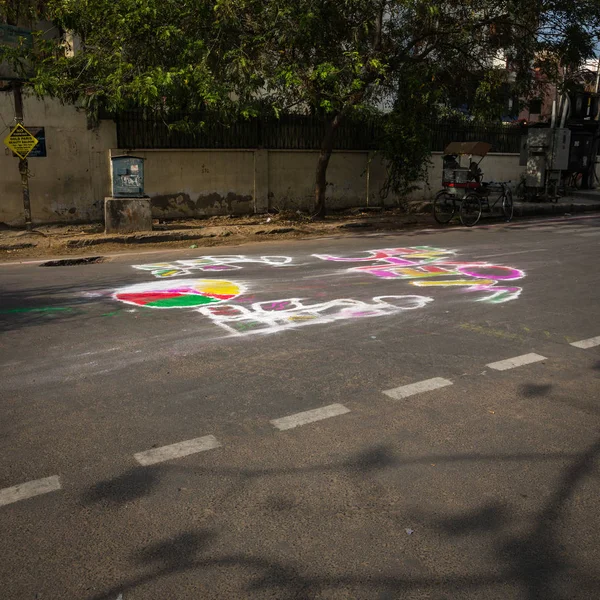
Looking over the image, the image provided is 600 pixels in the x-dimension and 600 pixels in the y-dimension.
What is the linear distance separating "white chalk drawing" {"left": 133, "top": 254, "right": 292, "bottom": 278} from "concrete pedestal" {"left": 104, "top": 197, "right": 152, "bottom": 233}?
331 centimetres

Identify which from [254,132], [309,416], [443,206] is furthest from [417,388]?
[254,132]

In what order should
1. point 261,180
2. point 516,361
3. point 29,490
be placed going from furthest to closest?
point 261,180, point 516,361, point 29,490

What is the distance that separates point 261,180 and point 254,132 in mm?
1221

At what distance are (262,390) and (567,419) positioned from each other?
2081 mm

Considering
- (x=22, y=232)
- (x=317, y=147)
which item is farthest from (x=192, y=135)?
(x=22, y=232)

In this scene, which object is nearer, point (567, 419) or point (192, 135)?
point (567, 419)

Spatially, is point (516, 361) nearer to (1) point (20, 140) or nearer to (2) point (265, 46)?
(2) point (265, 46)

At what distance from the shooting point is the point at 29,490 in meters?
3.32

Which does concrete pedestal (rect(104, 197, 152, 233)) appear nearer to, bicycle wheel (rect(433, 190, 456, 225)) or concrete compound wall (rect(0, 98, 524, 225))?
concrete compound wall (rect(0, 98, 524, 225))

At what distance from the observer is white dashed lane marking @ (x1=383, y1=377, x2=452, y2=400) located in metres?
4.62

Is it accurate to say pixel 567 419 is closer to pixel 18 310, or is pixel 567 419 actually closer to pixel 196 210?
pixel 18 310

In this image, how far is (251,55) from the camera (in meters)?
14.2

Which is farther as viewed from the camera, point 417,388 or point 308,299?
point 308,299

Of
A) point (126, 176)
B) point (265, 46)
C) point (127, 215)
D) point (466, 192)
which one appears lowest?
point (127, 215)
